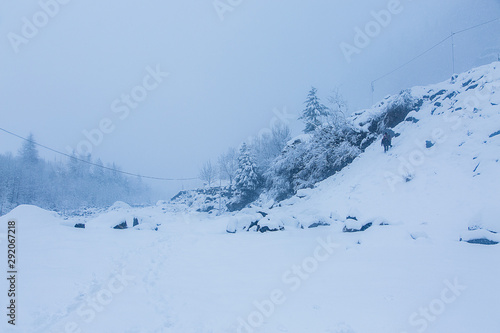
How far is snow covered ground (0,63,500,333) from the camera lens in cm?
355

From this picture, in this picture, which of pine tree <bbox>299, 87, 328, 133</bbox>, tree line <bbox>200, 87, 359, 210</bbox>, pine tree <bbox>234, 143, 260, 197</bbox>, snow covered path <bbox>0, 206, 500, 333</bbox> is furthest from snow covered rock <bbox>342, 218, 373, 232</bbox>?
pine tree <bbox>234, 143, 260, 197</bbox>

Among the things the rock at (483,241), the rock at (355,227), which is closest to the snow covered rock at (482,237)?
the rock at (483,241)

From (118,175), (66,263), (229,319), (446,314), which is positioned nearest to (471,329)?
(446,314)

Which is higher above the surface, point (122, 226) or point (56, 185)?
A: point (56, 185)

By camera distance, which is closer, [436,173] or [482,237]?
[482,237]

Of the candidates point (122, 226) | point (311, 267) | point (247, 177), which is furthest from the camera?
point (247, 177)

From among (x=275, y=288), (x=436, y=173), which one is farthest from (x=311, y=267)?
(x=436, y=173)

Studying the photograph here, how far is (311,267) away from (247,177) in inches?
975

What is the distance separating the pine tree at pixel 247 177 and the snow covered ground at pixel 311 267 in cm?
1791

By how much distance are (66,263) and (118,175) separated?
270 feet

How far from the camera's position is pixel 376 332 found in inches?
124

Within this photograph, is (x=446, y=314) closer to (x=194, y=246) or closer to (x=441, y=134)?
(x=194, y=246)

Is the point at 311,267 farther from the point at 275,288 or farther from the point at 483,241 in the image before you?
the point at 483,241

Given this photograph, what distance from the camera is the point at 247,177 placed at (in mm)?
30250
